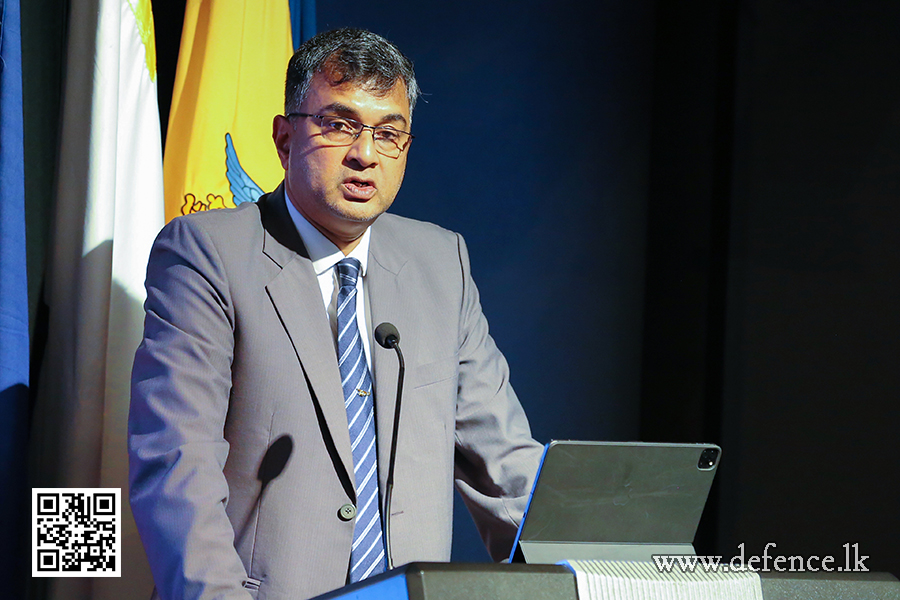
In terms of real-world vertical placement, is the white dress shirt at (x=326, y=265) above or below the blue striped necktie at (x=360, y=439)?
above

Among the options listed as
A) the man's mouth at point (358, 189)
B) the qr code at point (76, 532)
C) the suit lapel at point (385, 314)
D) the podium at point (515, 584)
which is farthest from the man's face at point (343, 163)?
the podium at point (515, 584)

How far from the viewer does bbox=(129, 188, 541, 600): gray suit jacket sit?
1.42 m

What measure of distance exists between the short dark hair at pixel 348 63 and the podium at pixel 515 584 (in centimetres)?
110

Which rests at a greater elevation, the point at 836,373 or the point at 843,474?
the point at 836,373

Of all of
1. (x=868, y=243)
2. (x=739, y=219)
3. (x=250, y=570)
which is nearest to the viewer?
(x=250, y=570)

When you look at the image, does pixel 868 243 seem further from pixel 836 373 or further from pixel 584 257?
pixel 584 257

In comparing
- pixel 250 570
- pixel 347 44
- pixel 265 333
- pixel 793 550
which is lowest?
pixel 793 550

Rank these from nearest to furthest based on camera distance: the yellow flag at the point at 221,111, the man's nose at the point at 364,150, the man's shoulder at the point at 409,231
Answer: the man's nose at the point at 364,150
the man's shoulder at the point at 409,231
the yellow flag at the point at 221,111

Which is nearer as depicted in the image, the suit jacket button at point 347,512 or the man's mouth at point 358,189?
the suit jacket button at point 347,512

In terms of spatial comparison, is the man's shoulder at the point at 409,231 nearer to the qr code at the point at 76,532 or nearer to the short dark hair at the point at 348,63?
the short dark hair at the point at 348,63

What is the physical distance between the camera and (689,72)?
3.04m

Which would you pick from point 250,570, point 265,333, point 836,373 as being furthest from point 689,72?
point 250,570

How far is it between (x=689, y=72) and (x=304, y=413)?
6.66ft

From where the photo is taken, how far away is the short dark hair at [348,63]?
1739 mm
